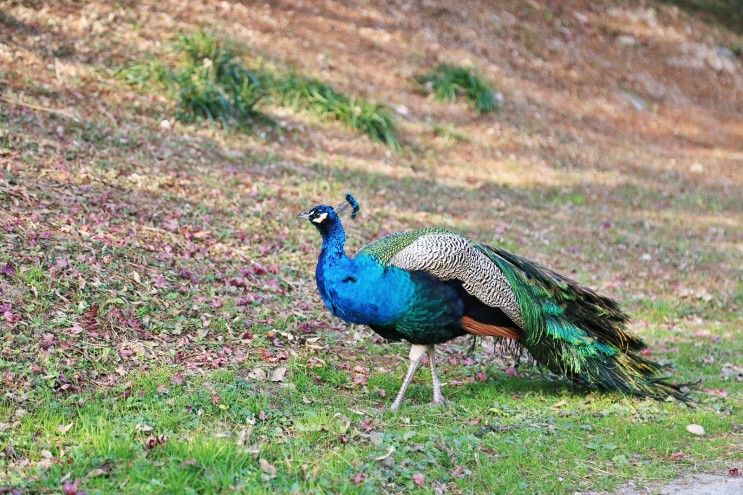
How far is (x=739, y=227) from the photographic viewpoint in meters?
14.7

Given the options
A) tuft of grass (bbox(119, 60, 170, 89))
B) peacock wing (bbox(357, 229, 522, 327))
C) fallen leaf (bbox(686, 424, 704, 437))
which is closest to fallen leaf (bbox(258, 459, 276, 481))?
peacock wing (bbox(357, 229, 522, 327))

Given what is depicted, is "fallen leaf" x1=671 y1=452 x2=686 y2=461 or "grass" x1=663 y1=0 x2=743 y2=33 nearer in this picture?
"fallen leaf" x1=671 y1=452 x2=686 y2=461

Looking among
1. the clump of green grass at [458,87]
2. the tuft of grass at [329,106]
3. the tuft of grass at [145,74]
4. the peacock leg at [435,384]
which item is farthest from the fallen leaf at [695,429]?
the clump of green grass at [458,87]

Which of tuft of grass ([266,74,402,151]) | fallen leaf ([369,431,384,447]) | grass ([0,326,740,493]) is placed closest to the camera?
grass ([0,326,740,493])

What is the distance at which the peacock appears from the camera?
623 cm

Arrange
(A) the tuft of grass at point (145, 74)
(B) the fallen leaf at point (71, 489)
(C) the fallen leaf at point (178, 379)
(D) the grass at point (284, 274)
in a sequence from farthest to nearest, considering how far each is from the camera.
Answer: (A) the tuft of grass at point (145, 74) < (C) the fallen leaf at point (178, 379) < (D) the grass at point (284, 274) < (B) the fallen leaf at point (71, 489)

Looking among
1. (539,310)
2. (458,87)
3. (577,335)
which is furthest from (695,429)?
(458,87)

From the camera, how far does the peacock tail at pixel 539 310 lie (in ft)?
21.2

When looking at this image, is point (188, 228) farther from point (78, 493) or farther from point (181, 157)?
point (78, 493)

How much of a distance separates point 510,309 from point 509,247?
4.70m

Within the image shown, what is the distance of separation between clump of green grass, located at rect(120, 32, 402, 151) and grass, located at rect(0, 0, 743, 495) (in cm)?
6

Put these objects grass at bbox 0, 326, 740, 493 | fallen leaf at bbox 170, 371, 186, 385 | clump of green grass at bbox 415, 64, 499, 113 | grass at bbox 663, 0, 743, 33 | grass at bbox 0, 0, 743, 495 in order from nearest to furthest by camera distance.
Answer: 1. grass at bbox 0, 326, 740, 493
2. grass at bbox 0, 0, 743, 495
3. fallen leaf at bbox 170, 371, 186, 385
4. clump of green grass at bbox 415, 64, 499, 113
5. grass at bbox 663, 0, 743, 33

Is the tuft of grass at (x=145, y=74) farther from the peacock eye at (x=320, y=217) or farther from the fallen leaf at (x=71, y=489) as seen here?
the fallen leaf at (x=71, y=489)

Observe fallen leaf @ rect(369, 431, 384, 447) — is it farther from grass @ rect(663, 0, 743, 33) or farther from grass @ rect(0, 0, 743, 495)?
grass @ rect(663, 0, 743, 33)
